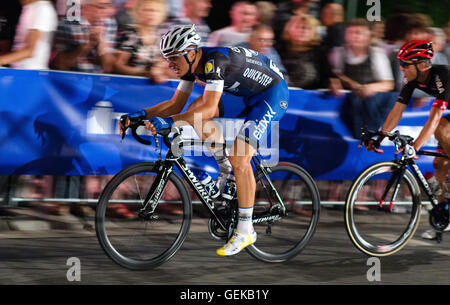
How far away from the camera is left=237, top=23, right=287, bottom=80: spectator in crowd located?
7316 millimetres

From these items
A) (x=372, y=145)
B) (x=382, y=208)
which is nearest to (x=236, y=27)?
(x=372, y=145)

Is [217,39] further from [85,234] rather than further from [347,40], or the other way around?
[85,234]

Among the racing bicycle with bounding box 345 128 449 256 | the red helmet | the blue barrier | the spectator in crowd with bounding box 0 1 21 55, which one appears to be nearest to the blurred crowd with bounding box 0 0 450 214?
the spectator in crowd with bounding box 0 1 21 55

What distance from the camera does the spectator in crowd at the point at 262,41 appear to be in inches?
288

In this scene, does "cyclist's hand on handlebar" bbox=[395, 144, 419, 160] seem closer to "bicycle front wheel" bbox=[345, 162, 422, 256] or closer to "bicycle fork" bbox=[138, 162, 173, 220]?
"bicycle front wheel" bbox=[345, 162, 422, 256]

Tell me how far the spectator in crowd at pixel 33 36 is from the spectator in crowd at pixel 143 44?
2.32 ft

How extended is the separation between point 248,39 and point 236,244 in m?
2.90

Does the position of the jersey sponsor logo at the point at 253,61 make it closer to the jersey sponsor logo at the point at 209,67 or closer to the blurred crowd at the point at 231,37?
the jersey sponsor logo at the point at 209,67

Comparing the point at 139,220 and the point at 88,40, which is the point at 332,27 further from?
the point at 139,220

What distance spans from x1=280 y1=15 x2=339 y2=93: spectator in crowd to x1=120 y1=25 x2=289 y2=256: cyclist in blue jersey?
6.91 feet

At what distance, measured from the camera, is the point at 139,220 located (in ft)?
16.6

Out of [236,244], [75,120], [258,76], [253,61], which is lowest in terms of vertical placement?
[236,244]

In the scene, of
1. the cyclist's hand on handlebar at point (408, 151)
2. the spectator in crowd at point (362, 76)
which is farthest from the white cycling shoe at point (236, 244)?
the spectator in crowd at point (362, 76)

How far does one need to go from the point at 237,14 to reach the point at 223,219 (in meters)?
2.86
